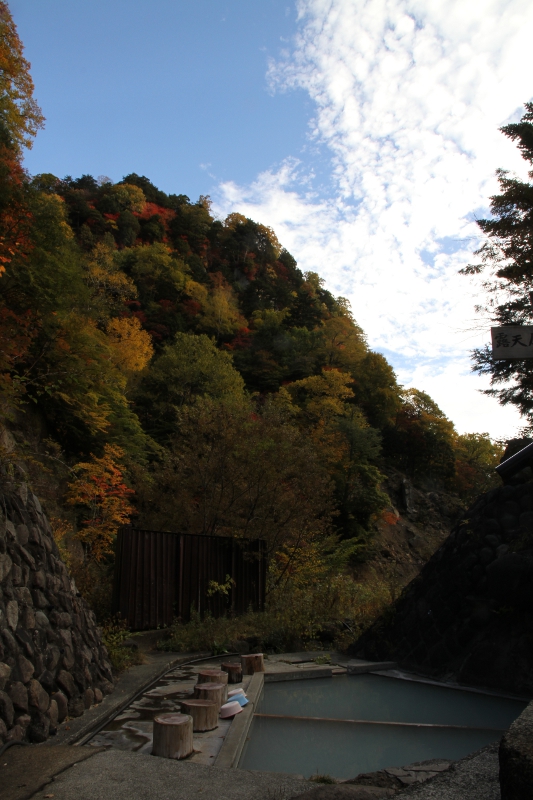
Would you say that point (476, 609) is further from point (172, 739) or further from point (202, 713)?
point (172, 739)

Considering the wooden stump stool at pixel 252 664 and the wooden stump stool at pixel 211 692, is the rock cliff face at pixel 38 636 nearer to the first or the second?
the wooden stump stool at pixel 211 692

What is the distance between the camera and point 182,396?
29297 millimetres

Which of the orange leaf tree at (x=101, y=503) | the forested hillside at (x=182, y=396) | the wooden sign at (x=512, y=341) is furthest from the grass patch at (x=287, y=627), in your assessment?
the wooden sign at (x=512, y=341)

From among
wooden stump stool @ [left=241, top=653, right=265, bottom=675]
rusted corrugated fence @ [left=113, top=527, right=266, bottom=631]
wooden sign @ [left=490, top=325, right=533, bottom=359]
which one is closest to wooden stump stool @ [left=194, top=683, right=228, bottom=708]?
wooden stump stool @ [left=241, top=653, right=265, bottom=675]

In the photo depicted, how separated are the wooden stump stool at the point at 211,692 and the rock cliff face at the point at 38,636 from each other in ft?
3.02

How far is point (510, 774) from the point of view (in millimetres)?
1779

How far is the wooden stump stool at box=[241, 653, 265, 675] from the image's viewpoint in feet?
22.1

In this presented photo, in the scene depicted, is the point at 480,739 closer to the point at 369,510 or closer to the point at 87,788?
the point at 87,788

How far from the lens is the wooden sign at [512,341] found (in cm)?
372

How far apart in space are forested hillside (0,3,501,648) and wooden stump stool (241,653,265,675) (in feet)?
8.89

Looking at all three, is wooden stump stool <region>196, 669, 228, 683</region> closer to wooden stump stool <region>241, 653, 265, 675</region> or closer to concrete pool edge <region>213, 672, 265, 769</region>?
concrete pool edge <region>213, 672, 265, 769</region>

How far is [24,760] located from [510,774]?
9.86 feet

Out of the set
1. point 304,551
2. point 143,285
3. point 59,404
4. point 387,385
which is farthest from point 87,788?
point 143,285

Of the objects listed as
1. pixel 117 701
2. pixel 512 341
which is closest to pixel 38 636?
pixel 117 701
